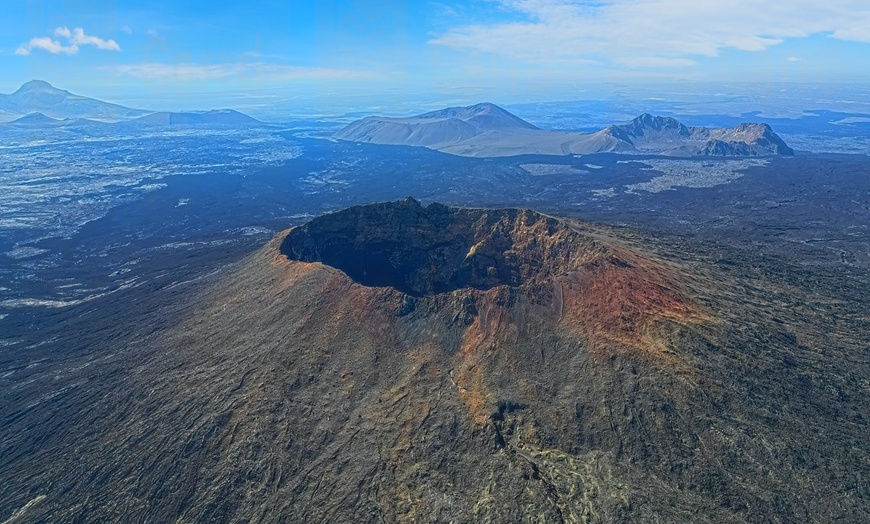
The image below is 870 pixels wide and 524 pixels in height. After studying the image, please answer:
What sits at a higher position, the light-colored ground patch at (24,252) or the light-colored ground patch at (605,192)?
the light-colored ground patch at (605,192)

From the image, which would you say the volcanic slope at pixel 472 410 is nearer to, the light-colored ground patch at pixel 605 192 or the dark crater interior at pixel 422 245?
the dark crater interior at pixel 422 245

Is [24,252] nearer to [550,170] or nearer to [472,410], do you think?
[472,410]

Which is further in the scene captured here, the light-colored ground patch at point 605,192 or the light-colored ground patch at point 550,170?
the light-colored ground patch at point 550,170

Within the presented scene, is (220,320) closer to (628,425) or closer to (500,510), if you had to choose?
(500,510)

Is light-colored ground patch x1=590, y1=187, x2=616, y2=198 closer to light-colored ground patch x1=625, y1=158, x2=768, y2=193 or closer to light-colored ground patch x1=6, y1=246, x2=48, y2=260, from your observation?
light-colored ground patch x1=625, y1=158, x2=768, y2=193

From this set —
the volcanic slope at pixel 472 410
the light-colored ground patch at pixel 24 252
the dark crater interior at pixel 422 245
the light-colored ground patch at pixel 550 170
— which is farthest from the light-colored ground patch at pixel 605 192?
the light-colored ground patch at pixel 24 252

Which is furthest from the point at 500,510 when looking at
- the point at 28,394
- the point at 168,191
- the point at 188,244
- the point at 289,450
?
the point at 168,191

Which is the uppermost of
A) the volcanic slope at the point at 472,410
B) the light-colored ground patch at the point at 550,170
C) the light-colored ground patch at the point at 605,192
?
the light-colored ground patch at the point at 550,170
